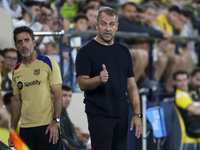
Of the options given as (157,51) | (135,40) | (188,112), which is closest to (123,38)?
(135,40)

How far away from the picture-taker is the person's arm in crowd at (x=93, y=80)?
247 cm

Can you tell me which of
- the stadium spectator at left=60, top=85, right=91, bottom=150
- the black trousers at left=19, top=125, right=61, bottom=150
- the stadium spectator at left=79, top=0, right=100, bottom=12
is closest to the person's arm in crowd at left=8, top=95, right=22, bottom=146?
the black trousers at left=19, top=125, right=61, bottom=150

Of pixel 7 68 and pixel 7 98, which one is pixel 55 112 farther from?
pixel 7 68

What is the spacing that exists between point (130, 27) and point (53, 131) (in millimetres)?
3089

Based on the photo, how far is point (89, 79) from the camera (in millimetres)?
2584

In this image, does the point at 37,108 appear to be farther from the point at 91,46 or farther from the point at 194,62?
the point at 194,62

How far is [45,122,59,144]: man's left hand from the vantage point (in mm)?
2699

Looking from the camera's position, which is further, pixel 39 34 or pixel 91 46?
pixel 39 34

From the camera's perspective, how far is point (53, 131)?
2.70m

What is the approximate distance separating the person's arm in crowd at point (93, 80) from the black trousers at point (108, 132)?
245mm

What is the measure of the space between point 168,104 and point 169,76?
138cm

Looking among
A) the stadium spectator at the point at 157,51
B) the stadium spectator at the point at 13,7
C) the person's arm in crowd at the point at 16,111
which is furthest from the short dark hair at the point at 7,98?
the stadium spectator at the point at 157,51

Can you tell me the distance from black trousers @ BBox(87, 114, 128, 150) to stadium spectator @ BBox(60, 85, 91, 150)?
101 centimetres

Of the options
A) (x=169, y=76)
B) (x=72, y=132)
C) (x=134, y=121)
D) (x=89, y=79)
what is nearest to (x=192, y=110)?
(x=169, y=76)
